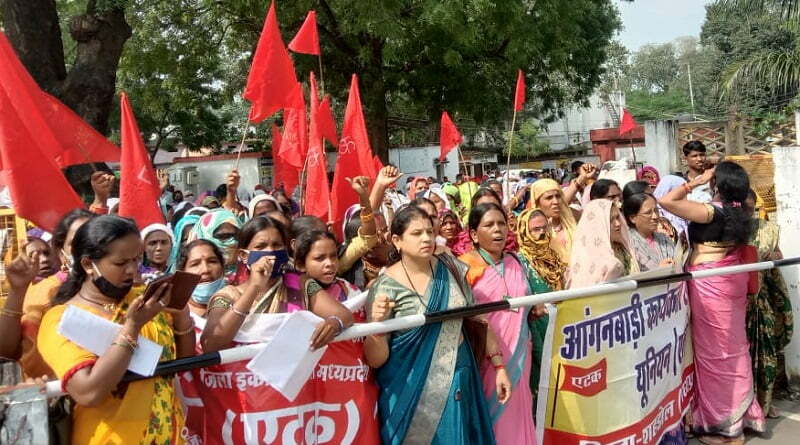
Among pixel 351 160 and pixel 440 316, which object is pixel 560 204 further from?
pixel 351 160

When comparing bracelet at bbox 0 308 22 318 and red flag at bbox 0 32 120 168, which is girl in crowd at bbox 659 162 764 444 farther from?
red flag at bbox 0 32 120 168

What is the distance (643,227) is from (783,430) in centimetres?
150

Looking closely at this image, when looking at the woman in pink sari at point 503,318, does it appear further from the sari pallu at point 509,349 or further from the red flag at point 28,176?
the red flag at point 28,176

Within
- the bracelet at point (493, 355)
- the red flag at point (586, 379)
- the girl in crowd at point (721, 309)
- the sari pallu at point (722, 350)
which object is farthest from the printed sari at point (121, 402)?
the sari pallu at point (722, 350)

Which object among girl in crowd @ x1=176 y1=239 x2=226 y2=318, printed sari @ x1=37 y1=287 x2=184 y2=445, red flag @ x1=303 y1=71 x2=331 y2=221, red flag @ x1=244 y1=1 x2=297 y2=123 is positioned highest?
red flag @ x1=244 y1=1 x2=297 y2=123

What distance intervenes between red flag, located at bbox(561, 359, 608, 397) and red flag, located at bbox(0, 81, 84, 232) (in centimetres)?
290

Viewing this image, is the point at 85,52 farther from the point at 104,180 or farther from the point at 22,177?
the point at 22,177

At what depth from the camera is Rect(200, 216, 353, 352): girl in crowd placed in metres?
2.52

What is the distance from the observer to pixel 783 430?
4375 mm

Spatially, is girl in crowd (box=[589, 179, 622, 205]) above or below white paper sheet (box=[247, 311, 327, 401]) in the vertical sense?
above

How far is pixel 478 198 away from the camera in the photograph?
488cm

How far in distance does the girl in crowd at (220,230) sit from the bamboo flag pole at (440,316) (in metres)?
1.34

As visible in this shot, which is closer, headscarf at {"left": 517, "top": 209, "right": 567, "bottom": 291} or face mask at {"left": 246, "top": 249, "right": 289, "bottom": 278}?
face mask at {"left": 246, "top": 249, "right": 289, "bottom": 278}

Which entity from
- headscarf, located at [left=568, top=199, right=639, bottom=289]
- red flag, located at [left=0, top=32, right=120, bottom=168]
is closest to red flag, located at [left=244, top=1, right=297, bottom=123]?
red flag, located at [left=0, top=32, right=120, bottom=168]
